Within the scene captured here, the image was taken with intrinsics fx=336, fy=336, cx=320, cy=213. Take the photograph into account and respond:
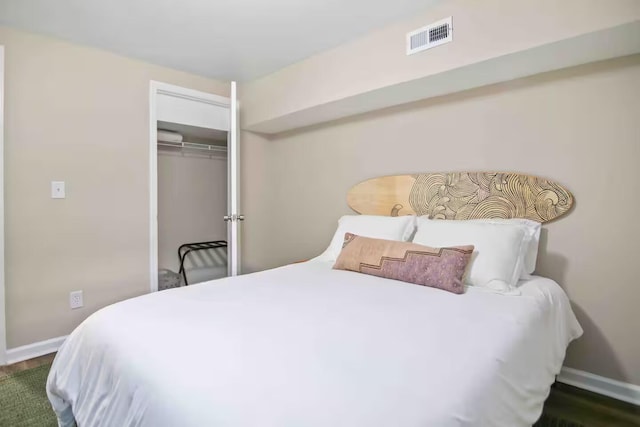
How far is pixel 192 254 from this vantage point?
383cm

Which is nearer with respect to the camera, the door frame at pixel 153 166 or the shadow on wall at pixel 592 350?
the shadow on wall at pixel 592 350

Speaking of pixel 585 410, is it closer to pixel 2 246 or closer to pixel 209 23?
pixel 209 23

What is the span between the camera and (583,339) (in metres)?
1.86

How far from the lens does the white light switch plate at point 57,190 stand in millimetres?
2299

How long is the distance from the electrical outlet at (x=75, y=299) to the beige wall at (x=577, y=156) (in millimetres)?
2444

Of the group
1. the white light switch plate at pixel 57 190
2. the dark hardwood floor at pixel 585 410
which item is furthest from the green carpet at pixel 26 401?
the dark hardwood floor at pixel 585 410

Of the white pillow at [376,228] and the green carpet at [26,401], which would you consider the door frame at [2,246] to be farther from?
the white pillow at [376,228]

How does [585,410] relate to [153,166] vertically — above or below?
below

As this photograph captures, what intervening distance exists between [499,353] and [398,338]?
301 mm

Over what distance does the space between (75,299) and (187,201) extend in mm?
1526

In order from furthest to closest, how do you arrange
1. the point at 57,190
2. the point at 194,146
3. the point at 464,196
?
1. the point at 194,146
2. the point at 57,190
3. the point at 464,196

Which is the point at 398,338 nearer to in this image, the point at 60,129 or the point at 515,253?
the point at 515,253

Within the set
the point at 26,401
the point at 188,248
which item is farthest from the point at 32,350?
the point at 188,248

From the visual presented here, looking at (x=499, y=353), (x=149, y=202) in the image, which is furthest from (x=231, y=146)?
(x=499, y=353)
